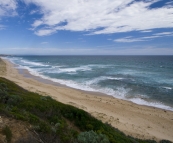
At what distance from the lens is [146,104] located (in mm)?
17281

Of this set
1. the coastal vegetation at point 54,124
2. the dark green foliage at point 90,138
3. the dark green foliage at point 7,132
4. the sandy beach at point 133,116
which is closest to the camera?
the dark green foliage at point 7,132

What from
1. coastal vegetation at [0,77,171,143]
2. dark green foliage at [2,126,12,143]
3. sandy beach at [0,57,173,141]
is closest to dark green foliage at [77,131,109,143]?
coastal vegetation at [0,77,171,143]

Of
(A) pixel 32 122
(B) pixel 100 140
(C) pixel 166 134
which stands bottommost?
(C) pixel 166 134

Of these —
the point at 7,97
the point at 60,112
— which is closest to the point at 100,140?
the point at 60,112

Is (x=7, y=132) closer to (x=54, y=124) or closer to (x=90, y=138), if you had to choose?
(x=54, y=124)

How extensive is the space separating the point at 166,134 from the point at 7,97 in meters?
10.9

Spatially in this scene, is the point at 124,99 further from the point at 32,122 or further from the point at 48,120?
the point at 32,122

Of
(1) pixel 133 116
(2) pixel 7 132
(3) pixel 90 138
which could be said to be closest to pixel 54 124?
(3) pixel 90 138

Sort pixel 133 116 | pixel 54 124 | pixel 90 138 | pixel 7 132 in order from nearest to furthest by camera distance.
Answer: pixel 7 132 → pixel 90 138 → pixel 54 124 → pixel 133 116

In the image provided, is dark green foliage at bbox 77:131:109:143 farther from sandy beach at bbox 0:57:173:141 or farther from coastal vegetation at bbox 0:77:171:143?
sandy beach at bbox 0:57:173:141

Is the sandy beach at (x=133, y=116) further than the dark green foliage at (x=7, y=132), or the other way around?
the sandy beach at (x=133, y=116)

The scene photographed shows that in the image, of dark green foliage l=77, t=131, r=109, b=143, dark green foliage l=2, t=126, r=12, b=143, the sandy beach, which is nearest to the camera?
dark green foliage l=2, t=126, r=12, b=143

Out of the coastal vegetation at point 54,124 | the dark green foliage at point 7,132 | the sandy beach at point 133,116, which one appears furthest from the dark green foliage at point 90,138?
the sandy beach at point 133,116

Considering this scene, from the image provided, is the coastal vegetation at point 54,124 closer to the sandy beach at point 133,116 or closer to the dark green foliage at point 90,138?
the dark green foliage at point 90,138
